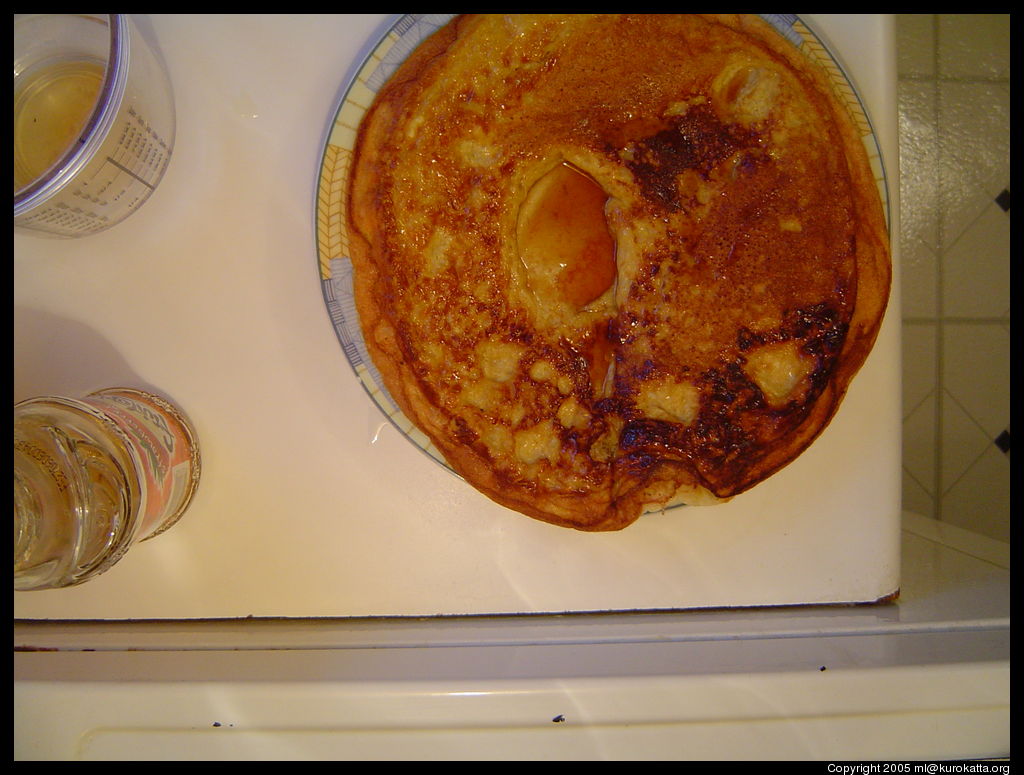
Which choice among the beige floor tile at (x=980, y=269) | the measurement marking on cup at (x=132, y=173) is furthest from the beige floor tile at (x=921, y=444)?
the measurement marking on cup at (x=132, y=173)

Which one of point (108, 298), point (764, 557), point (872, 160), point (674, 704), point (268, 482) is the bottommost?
point (674, 704)

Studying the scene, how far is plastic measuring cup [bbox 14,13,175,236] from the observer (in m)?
0.73

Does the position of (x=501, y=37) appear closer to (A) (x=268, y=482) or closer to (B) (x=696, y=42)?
(B) (x=696, y=42)

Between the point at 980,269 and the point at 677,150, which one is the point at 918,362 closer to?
the point at 980,269

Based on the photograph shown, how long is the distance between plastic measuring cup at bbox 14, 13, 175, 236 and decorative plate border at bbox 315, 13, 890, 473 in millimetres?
216

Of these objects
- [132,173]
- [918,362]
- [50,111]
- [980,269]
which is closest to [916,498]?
[918,362]

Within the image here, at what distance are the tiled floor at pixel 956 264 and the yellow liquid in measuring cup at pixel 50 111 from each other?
62.2 inches

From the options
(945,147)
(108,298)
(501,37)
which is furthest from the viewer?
(945,147)

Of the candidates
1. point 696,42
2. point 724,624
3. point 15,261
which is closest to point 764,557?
point 724,624

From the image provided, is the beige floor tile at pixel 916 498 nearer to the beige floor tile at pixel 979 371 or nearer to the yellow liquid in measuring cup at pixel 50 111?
the beige floor tile at pixel 979 371

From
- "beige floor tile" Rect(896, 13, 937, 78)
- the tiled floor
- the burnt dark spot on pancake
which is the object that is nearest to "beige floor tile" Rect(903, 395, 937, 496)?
the tiled floor

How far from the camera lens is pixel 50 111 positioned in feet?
2.49
